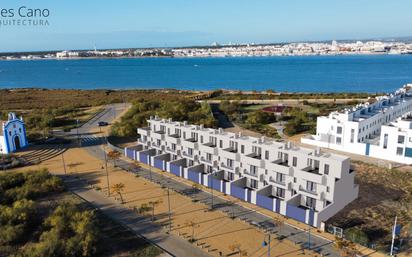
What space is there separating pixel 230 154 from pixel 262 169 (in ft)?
15.2

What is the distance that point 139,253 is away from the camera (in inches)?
1110

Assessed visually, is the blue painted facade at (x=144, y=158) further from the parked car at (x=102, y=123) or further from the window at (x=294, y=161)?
the parked car at (x=102, y=123)

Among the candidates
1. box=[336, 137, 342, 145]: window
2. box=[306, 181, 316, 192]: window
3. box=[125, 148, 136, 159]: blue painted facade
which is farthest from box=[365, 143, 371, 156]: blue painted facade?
box=[125, 148, 136, 159]: blue painted facade

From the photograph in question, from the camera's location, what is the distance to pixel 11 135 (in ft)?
191

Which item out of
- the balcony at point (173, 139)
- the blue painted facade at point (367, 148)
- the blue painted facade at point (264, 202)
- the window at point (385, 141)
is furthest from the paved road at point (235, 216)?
the window at point (385, 141)

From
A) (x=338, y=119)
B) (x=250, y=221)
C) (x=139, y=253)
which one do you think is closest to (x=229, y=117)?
(x=338, y=119)

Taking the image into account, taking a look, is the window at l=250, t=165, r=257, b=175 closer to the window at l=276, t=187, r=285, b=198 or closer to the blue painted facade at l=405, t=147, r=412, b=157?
the window at l=276, t=187, r=285, b=198

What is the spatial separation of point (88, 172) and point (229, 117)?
41154 millimetres

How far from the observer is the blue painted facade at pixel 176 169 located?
4515 cm

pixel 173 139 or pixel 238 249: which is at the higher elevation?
pixel 173 139

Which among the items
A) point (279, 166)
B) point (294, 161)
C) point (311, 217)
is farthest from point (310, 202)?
point (279, 166)

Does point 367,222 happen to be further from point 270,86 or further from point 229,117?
point 270,86

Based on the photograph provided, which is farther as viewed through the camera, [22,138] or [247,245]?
[22,138]

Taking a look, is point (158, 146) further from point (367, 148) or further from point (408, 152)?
point (408, 152)
